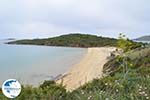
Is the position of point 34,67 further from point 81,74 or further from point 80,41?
point 80,41

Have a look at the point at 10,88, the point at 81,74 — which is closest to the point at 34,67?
the point at 81,74

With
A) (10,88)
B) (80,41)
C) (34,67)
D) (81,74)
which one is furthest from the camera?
(80,41)

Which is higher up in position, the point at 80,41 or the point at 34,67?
the point at 80,41

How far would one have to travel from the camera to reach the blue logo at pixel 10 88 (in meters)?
5.35

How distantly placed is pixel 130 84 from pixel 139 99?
898 millimetres

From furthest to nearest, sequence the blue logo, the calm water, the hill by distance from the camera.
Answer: the hill → the calm water → the blue logo

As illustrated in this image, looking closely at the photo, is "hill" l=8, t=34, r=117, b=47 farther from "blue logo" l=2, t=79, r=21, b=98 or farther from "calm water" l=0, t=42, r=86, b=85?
"blue logo" l=2, t=79, r=21, b=98

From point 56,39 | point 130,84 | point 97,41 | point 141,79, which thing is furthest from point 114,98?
point 56,39

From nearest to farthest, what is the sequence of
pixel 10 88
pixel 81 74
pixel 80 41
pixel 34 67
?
pixel 10 88 → pixel 81 74 → pixel 34 67 → pixel 80 41

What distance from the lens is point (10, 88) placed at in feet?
17.6

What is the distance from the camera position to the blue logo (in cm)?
535

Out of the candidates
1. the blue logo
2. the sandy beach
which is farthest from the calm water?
the blue logo

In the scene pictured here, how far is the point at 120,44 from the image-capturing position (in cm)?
890

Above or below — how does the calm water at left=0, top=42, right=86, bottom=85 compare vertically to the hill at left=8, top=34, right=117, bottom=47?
below
